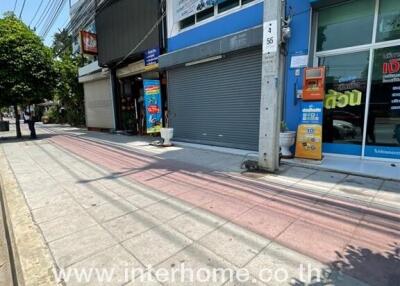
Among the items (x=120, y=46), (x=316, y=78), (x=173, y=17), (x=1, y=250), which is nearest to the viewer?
(x=1, y=250)

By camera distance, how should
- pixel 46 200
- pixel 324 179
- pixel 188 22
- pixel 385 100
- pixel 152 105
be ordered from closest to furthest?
pixel 46 200 → pixel 324 179 → pixel 385 100 → pixel 188 22 → pixel 152 105

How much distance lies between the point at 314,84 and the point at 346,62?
3.35 ft

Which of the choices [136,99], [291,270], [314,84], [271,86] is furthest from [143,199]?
[136,99]

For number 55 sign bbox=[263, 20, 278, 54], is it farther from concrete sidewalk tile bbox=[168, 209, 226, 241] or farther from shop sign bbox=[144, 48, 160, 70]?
shop sign bbox=[144, 48, 160, 70]

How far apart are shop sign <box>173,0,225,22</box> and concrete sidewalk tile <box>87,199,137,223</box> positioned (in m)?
7.46

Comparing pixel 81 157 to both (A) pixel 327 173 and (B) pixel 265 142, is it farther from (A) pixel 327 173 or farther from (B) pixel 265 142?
(A) pixel 327 173

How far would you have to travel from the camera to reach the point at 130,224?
3523mm

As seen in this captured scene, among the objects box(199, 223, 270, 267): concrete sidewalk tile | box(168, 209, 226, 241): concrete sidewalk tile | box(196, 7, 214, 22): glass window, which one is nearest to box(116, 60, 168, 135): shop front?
box(196, 7, 214, 22): glass window

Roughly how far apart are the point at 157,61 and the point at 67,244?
908 cm

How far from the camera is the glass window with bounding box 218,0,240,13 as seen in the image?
8.13 meters

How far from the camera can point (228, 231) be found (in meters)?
3.24

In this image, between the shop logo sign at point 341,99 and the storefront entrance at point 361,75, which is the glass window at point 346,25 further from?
the shop logo sign at point 341,99

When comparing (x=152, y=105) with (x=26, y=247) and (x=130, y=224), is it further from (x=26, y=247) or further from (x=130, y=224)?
Answer: (x=26, y=247)

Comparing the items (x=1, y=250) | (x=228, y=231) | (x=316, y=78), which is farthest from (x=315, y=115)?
(x=1, y=250)
